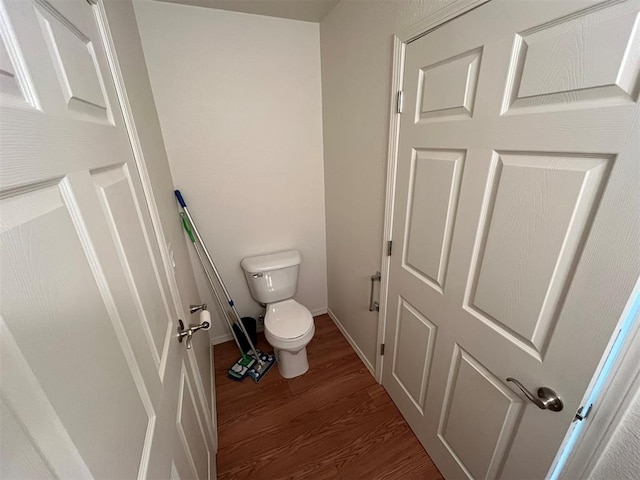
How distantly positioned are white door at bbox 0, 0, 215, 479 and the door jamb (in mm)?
1023

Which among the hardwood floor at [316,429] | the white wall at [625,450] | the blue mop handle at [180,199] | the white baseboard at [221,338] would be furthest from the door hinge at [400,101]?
the white baseboard at [221,338]

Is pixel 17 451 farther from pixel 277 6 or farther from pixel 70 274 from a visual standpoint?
pixel 277 6

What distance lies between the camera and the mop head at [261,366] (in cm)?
181

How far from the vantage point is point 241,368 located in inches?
73.4

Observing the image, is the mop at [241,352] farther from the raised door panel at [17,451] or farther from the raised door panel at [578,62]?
the raised door panel at [578,62]

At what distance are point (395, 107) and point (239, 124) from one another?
41.0 inches

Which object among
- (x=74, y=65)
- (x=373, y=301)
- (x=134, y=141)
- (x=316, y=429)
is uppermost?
(x=74, y=65)

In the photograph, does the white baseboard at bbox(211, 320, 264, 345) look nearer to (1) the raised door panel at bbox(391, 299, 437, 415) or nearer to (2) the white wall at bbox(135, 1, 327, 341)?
(2) the white wall at bbox(135, 1, 327, 341)

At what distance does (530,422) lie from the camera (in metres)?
0.82

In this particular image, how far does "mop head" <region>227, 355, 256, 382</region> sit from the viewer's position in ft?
5.93

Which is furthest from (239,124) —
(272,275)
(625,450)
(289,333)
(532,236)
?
(625,450)

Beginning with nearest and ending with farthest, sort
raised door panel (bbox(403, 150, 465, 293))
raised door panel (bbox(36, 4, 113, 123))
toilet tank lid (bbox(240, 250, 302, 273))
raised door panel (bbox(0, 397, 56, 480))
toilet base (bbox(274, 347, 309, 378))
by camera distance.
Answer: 1. raised door panel (bbox(0, 397, 56, 480))
2. raised door panel (bbox(36, 4, 113, 123))
3. raised door panel (bbox(403, 150, 465, 293))
4. toilet base (bbox(274, 347, 309, 378))
5. toilet tank lid (bbox(240, 250, 302, 273))

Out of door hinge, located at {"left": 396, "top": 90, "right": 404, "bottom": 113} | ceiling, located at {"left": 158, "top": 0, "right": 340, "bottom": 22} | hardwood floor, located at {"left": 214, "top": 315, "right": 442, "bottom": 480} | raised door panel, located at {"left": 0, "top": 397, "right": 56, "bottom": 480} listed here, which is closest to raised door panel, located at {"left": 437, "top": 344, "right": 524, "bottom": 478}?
hardwood floor, located at {"left": 214, "top": 315, "right": 442, "bottom": 480}

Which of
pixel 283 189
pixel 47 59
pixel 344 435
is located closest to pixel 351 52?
pixel 283 189
